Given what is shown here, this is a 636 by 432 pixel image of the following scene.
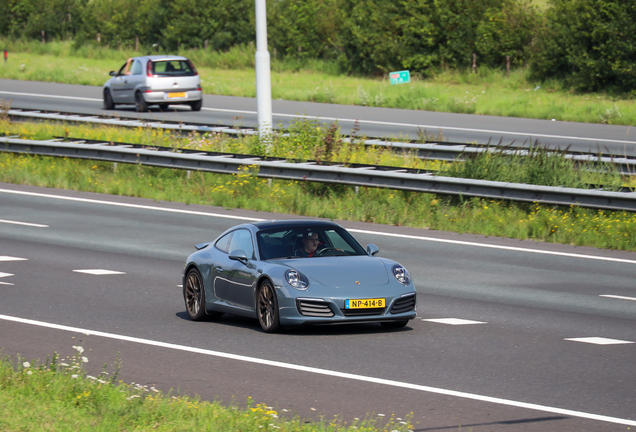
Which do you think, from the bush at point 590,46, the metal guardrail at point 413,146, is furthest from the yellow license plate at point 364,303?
the bush at point 590,46

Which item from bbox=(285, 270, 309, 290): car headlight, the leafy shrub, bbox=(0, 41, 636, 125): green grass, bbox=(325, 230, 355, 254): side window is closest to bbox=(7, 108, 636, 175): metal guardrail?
bbox=(325, 230, 355, 254): side window

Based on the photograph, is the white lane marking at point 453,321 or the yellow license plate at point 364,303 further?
the white lane marking at point 453,321

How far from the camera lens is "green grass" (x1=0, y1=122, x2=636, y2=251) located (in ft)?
56.0

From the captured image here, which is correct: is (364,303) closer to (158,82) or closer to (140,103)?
(158,82)

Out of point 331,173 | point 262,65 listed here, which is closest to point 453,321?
point 331,173

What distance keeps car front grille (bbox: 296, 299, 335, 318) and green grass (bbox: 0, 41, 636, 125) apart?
25.1m

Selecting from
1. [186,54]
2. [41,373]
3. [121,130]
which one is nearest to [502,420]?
[41,373]

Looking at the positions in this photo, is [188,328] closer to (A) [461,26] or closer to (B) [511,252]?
(B) [511,252]

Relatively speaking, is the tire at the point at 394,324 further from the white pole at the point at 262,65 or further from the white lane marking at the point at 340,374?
the white pole at the point at 262,65

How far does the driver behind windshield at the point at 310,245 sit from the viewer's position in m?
11.0

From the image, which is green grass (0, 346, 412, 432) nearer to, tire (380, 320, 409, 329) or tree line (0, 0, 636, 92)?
tire (380, 320, 409, 329)

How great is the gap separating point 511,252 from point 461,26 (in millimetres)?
31669

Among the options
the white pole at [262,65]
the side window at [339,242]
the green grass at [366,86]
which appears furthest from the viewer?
the green grass at [366,86]

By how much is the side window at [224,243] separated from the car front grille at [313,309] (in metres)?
1.75
